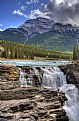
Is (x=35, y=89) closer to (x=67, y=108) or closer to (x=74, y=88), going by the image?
(x=67, y=108)

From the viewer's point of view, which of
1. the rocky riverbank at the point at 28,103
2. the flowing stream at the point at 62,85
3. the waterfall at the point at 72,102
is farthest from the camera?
the flowing stream at the point at 62,85

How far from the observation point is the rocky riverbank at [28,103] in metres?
40.3

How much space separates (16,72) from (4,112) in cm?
1971

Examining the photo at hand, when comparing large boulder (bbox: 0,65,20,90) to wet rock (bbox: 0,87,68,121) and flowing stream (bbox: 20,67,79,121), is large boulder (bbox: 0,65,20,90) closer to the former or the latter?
flowing stream (bbox: 20,67,79,121)

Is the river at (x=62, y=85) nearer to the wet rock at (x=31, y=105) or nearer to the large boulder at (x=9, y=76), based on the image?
the large boulder at (x=9, y=76)

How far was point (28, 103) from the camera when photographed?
143 ft

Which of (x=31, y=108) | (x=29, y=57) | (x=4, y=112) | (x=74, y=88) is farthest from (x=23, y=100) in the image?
(x=29, y=57)

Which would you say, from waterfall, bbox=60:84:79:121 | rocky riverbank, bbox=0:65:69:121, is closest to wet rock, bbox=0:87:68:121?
rocky riverbank, bbox=0:65:69:121

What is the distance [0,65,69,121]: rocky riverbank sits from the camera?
4034cm

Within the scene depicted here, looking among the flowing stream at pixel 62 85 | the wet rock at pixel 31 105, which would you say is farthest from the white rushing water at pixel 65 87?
the wet rock at pixel 31 105

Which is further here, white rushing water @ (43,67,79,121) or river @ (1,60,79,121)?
river @ (1,60,79,121)

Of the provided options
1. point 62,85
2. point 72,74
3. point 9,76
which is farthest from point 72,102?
point 9,76

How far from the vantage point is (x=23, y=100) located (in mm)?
44812

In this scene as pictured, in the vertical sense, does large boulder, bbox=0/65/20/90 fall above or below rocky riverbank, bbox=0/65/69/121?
above
